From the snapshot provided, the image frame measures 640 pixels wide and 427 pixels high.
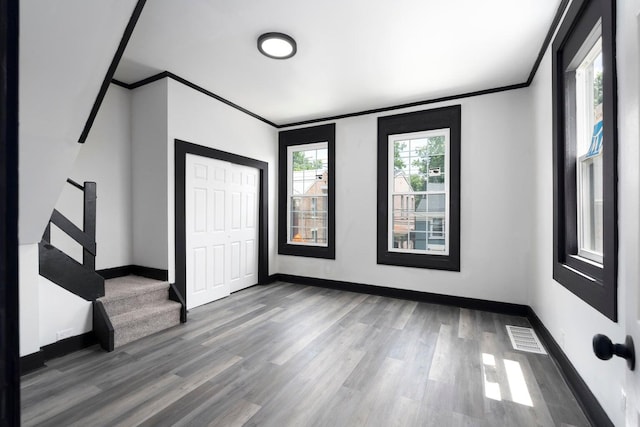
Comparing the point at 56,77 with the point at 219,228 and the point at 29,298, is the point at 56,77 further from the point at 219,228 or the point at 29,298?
the point at 219,228

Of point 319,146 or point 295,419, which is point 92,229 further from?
point 319,146

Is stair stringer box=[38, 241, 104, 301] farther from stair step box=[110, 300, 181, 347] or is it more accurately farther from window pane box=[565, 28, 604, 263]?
window pane box=[565, 28, 604, 263]

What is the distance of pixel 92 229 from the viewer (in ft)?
8.88

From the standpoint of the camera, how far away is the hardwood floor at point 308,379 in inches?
72.4

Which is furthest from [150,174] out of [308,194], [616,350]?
[616,350]

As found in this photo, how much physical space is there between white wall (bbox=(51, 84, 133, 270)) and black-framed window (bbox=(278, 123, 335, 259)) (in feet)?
7.39

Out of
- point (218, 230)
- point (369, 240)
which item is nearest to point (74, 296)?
point (218, 230)

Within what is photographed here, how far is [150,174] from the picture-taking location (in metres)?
3.52

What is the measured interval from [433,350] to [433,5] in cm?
278

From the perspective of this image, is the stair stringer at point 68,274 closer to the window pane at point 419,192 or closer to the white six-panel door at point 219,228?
the white six-panel door at point 219,228

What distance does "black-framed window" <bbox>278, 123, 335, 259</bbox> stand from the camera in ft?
15.7

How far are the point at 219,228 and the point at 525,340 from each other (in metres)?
3.66

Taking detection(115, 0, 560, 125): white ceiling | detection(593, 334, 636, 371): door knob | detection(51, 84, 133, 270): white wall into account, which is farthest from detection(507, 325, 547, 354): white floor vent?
detection(51, 84, 133, 270): white wall
